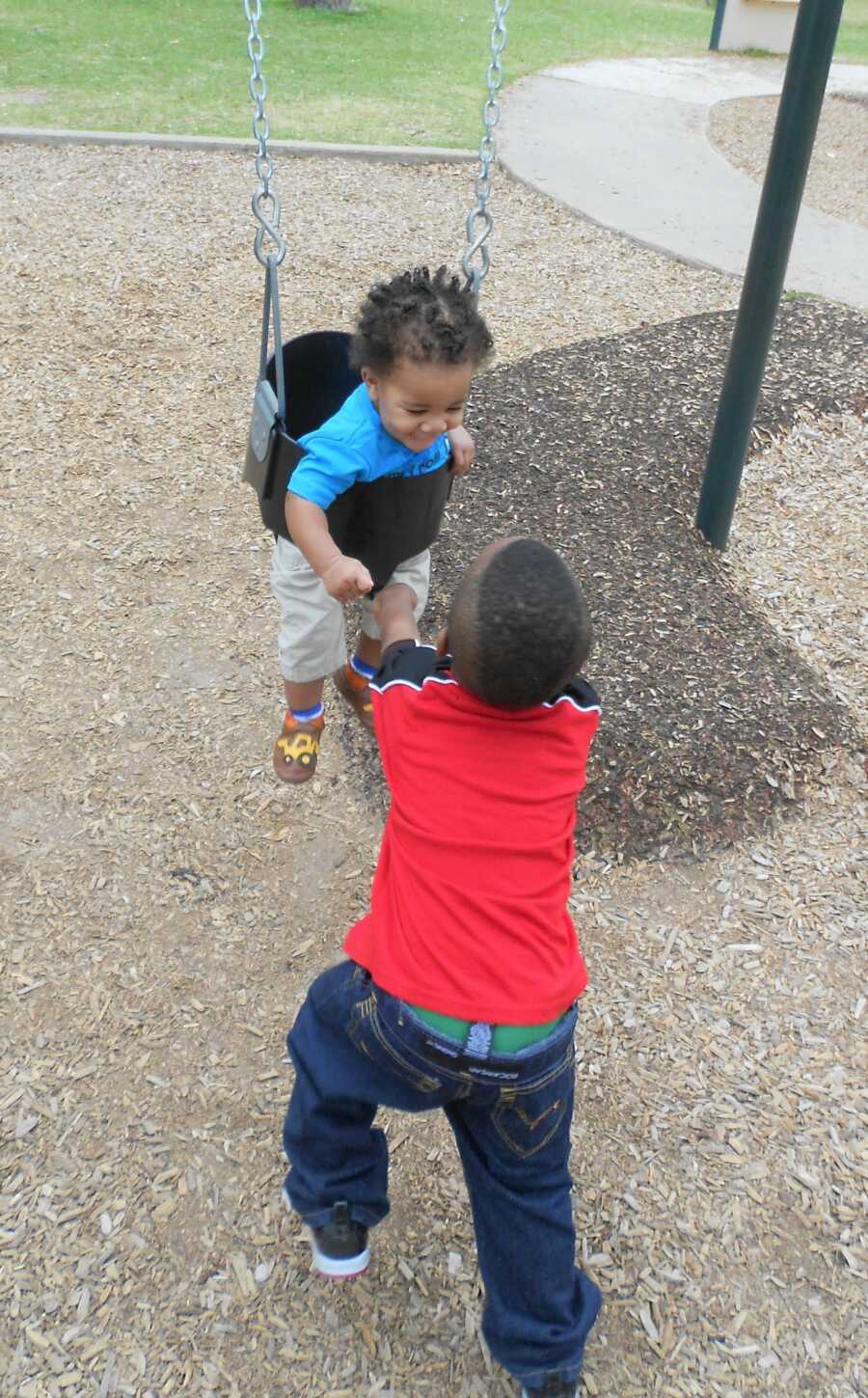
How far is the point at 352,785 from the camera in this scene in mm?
3244

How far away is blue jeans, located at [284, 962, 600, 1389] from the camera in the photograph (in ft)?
5.62

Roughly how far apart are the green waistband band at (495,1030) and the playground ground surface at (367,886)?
0.75 m

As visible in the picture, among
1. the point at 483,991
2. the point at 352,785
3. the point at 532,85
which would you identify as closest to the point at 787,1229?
the point at 483,991

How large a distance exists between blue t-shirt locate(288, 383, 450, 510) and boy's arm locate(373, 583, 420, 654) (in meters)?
0.27

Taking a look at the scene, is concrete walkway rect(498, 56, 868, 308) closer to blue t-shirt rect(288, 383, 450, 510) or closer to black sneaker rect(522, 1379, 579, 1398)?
blue t-shirt rect(288, 383, 450, 510)

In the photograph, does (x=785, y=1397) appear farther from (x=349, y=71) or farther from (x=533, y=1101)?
(x=349, y=71)

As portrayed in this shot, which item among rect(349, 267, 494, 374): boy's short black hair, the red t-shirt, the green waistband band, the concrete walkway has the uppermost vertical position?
rect(349, 267, 494, 374): boy's short black hair

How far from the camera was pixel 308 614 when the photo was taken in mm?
2730

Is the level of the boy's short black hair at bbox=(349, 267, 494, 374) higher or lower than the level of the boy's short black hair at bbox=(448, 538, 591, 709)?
higher

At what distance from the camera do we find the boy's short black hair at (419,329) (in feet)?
7.26

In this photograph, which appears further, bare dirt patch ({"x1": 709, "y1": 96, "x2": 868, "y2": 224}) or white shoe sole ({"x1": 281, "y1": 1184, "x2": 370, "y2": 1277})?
bare dirt patch ({"x1": 709, "y1": 96, "x2": 868, "y2": 224})

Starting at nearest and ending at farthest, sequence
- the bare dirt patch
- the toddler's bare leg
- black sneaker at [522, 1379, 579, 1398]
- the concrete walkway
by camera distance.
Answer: black sneaker at [522, 1379, 579, 1398]
the toddler's bare leg
the concrete walkway
the bare dirt patch

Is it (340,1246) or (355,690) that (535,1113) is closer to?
(340,1246)

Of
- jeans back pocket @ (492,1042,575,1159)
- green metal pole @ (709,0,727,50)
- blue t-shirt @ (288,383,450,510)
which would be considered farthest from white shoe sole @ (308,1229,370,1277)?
green metal pole @ (709,0,727,50)
